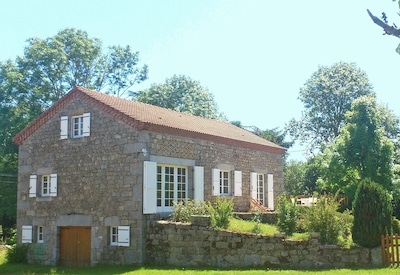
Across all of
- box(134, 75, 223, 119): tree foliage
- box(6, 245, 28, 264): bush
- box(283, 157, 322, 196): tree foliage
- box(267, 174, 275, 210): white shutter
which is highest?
box(134, 75, 223, 119): tree foliage

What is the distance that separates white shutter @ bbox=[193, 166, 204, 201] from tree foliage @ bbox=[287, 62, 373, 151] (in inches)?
949

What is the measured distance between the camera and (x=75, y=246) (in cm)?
1745

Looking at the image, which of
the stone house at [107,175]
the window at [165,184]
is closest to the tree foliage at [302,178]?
the stone house at [107,175]

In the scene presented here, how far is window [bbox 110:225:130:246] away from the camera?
15703 millimetres

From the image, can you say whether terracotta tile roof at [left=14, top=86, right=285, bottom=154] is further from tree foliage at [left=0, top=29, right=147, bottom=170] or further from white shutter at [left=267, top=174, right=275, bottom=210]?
tree foliage at [left=0, top=29, right=147, bottom=170]

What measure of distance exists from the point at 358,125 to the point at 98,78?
21.4 meters

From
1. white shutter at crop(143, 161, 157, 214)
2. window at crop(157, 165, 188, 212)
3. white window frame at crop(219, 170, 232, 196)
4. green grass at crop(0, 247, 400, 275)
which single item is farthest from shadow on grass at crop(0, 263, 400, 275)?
white window frame at crop(219, 170, 232, 196)

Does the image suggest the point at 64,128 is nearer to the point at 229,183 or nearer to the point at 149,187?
the point at 149,187

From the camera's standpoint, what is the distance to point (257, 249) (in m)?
13.6

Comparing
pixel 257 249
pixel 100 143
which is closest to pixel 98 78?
pixel 100 143

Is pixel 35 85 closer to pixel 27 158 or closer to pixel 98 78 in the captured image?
pixel 98 78

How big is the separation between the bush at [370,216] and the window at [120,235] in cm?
707

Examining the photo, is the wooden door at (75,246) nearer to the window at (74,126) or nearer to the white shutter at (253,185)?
the window at (74,126)

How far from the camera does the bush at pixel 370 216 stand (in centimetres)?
1265
